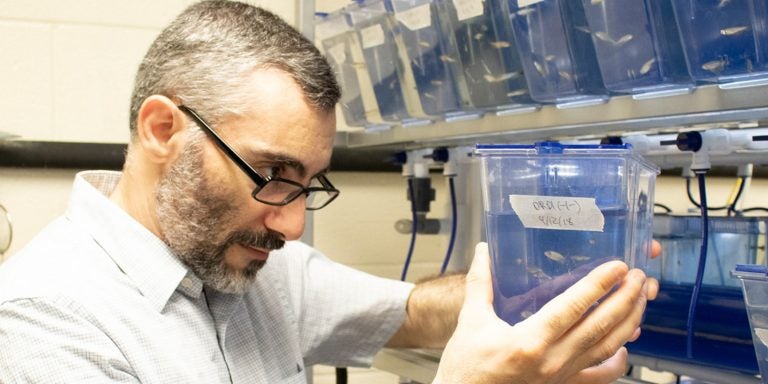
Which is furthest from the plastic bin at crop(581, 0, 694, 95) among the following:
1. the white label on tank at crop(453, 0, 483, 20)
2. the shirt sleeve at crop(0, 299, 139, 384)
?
the shirt sleeve at crop(0, 299, 139, 384)

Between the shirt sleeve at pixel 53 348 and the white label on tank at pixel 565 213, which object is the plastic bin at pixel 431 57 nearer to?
the white label on tank at pixel 565 213

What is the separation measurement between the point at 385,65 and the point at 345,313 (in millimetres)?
475

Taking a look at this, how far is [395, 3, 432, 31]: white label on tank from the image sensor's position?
1.41 m

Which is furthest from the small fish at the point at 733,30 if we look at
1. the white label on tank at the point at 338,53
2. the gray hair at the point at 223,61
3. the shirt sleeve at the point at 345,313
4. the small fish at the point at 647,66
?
the white label on tank at the point at 338,53

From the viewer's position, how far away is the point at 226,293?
4.17ft

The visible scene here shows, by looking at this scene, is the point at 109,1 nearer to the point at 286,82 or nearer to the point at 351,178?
the point at 351,178

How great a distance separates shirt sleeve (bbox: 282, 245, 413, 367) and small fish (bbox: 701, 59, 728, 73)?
728mm

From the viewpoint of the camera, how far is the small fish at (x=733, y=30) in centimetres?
92

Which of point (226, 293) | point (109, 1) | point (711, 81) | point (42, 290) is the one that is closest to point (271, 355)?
point (226, 293)

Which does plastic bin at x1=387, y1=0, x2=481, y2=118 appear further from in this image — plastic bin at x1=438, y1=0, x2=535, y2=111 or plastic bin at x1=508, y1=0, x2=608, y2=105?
plastic bin at x1=508, y1=0, x2=608, y2=105

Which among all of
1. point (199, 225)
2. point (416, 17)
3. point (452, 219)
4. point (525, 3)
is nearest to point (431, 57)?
point (416, 17)

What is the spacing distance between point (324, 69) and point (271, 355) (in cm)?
48

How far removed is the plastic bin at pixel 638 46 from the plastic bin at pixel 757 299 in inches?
9.9

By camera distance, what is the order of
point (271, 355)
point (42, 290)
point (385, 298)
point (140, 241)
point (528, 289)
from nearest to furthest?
point (528, 289) < point (42, 290) < point (140, 241) < point (271, 355) < point (385, 298)
